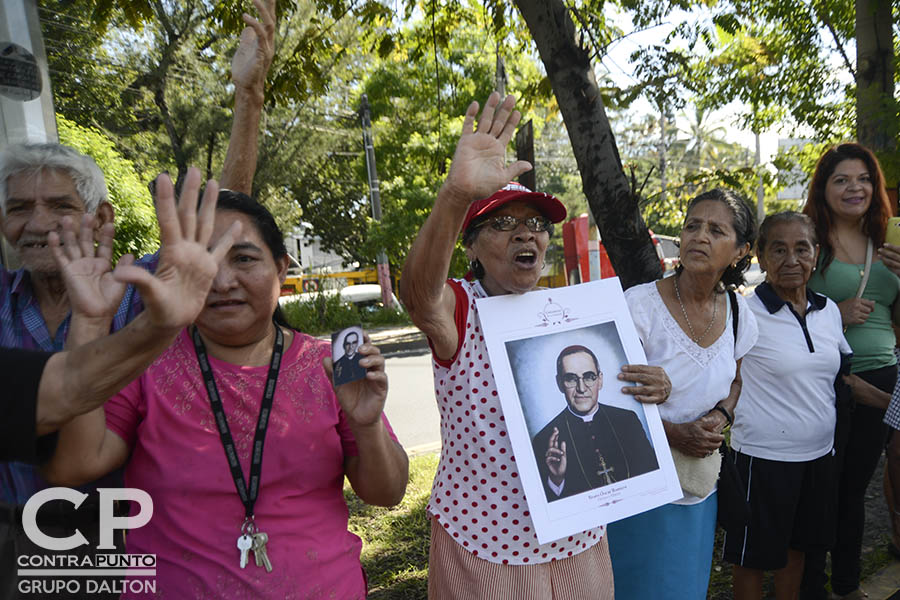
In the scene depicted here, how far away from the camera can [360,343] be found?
149cm

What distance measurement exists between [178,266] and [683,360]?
178cm

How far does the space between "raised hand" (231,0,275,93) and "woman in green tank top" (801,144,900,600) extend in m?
2.79

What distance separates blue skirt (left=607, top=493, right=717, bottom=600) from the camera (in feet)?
7.61

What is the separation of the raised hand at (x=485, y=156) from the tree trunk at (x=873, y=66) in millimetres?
3659

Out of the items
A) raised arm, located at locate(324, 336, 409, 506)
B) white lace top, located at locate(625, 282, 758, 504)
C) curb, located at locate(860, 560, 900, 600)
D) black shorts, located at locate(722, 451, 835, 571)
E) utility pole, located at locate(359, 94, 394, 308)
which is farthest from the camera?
utility pole, located at locate(359, 94, 394, 308)

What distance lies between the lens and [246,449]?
1631 mm

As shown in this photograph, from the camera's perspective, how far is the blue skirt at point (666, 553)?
232cm

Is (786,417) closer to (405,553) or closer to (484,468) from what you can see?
(484,468)

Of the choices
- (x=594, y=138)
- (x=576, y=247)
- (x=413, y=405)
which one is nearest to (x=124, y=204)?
(x=413, y=405)

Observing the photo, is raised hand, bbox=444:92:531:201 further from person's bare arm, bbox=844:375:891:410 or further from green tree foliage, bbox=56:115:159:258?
green tree foliage, bbox=56:115:159:258

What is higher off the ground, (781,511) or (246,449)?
(246,449)

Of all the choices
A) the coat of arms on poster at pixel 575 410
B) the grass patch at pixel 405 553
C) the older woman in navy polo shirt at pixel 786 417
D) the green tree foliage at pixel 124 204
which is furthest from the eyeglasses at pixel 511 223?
the green tree foliage at pixel 124 204

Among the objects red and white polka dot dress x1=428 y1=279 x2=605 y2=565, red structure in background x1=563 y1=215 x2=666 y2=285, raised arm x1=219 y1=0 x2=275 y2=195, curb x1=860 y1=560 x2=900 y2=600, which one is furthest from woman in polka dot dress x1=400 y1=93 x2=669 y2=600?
red structure in background x1=563 y1=215 x2=666 y2=285

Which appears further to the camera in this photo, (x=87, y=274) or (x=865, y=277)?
(x=865, y=277)
